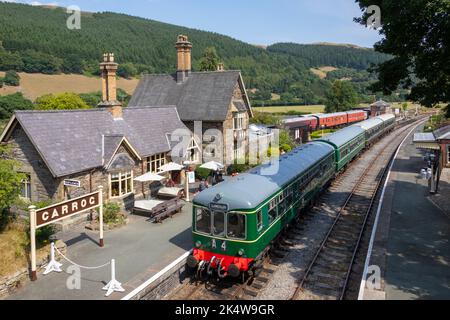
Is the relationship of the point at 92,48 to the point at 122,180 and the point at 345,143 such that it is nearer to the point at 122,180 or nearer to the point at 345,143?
the point at 345,143

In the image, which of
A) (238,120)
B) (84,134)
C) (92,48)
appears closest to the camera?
(84,134)

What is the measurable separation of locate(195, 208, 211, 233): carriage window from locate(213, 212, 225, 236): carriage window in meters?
0.25

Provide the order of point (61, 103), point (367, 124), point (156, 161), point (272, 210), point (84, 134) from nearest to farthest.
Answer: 1. point (272, 210)
2. point (84, 134)
3. point (156, 161)
4. point (61, 103)
5. point (367, 124)

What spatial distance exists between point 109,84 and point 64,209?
11333 millimetres

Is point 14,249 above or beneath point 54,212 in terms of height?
beneath

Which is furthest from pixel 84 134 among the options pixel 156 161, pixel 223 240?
pixel 223 240

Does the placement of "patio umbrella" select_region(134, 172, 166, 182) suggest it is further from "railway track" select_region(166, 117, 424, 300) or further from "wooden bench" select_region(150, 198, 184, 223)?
"railway track" select_region(166, 117, 424, 300)

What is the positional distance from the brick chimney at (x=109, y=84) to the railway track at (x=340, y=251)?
1451 centimetres

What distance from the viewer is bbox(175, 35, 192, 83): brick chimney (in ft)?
105

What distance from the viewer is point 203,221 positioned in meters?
13.5

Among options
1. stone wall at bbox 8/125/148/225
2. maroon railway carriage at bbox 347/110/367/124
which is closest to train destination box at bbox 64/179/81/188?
stone wall at bbox 8/125/148/225

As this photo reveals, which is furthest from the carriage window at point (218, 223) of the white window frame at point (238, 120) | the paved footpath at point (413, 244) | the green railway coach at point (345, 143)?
the white window frame at point (238, 120)

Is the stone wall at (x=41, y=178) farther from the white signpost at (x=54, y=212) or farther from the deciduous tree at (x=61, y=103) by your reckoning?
the deciduous tree at (x=61, y=103)

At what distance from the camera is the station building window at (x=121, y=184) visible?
20984mm
